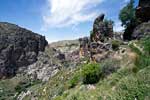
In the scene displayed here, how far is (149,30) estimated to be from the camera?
217 feet

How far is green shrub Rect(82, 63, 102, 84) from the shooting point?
5366 cm

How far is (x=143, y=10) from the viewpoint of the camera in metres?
73.4

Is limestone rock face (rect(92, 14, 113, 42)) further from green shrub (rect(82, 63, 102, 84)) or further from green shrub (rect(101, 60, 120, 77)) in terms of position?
green shrub (rect(101, 60, 120, 77))

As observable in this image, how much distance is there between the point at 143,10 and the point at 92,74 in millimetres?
26320

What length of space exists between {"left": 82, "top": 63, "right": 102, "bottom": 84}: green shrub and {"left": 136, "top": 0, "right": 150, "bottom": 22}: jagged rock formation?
21901 mm

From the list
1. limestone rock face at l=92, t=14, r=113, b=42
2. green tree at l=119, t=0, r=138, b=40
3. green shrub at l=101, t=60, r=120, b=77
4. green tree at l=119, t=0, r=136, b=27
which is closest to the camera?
green shrub at l=101, t=60, r=120, b=77

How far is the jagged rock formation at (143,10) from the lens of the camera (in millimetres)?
72062

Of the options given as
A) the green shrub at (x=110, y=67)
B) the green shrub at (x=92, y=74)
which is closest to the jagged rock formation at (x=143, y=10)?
the green shrub at (x=92, y=74)

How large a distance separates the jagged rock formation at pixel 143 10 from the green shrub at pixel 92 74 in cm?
2190

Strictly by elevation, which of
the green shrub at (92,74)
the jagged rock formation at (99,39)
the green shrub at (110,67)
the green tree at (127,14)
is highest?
the green tree at (127,14)

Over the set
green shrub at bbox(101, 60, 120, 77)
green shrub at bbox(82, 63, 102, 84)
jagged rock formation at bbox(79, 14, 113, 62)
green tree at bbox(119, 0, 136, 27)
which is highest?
green tree at bbox(119, 0, 136, 27)

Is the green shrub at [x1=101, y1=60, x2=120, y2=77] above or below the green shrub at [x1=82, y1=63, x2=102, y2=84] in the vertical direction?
above

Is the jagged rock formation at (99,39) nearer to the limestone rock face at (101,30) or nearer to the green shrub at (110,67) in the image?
the limestone rock face at (101,30)

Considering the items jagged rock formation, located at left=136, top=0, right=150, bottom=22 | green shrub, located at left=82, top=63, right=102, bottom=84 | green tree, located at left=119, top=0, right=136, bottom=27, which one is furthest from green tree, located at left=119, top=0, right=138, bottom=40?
green shrub, located at left=82, top=63, right=102, bottom=84
